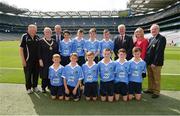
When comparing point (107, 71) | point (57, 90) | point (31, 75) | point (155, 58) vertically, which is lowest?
point (57, 90)

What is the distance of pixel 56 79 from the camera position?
7223mm

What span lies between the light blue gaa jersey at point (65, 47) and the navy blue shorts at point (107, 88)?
1.64m

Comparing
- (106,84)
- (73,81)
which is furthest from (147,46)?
(73,81)

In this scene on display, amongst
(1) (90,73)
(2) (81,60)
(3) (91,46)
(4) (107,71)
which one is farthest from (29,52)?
(4) (107,71)

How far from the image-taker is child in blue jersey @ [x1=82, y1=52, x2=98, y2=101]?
23.2 ft

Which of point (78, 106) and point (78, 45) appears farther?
point (78, 45)

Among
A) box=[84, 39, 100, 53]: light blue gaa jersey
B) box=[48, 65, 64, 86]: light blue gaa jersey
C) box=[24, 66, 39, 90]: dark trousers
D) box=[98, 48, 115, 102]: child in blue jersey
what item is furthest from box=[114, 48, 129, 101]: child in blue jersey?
box=[24, 66, 39, 90]: dark trousers

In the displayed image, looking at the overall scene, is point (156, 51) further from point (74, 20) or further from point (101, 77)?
point (74, 20)

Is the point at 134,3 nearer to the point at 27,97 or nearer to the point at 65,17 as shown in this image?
the point at 65,17

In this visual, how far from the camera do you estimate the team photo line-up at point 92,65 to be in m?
7.12

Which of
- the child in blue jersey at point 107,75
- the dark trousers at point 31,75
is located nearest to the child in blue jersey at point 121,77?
the child in blue jersey at point 107,75

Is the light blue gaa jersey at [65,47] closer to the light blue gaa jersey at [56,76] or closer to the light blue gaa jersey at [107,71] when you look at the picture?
the light blue gaa jersey at [56,76]

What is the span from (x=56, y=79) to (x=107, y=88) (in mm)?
1358

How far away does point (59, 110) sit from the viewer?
20.1 feet
